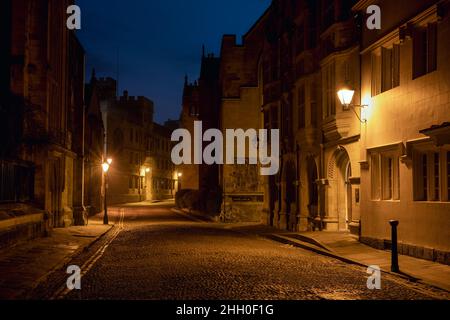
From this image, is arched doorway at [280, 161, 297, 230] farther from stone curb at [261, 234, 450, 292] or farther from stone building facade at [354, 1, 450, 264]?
stone building facade at [354, 1, 450, 264]

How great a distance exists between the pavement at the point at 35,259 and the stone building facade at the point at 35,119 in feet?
1.98

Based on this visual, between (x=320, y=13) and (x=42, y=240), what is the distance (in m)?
13.9

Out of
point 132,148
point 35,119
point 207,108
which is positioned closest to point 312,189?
point 35,119

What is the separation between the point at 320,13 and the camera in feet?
77.7

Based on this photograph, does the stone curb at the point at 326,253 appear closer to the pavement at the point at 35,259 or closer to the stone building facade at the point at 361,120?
the stone building facade at the point at 361,120

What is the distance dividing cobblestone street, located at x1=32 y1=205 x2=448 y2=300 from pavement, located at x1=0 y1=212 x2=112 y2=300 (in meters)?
0.33

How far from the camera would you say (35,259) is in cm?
1522

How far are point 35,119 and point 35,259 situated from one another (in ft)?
30.9

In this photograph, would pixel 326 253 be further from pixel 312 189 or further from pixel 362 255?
pixel 312 189

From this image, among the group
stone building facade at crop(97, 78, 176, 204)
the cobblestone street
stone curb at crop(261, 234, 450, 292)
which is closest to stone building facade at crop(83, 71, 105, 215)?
stone building facade at crop(97, 78, 176, 204)

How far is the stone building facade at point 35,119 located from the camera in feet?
65.5

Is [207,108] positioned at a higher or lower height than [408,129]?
higher

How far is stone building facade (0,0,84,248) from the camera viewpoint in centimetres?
1995
